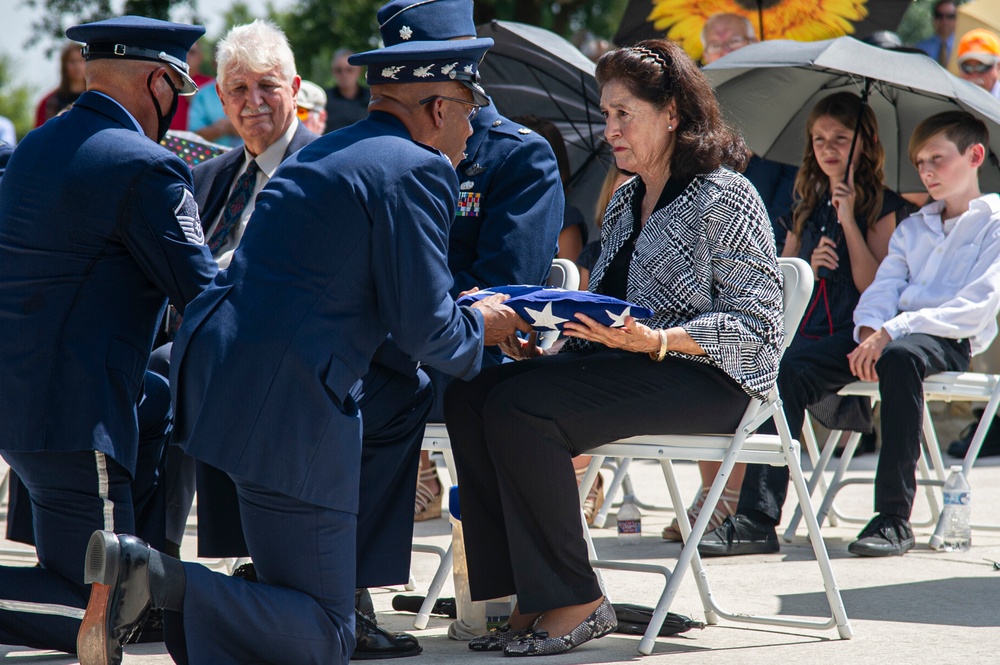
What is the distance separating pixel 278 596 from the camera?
293 cm

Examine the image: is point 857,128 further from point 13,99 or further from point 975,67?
point 13,99

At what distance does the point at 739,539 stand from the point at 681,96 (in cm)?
208

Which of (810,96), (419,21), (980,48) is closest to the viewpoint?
(419,21)

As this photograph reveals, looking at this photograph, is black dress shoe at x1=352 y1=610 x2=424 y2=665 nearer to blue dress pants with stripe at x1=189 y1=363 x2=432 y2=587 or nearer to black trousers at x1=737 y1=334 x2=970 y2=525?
blue dress pants with stripe at x1=189 y1=363 x2=432 y2=587

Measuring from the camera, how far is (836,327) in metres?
5.66

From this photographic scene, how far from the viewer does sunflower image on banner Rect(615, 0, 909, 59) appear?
7.06 m

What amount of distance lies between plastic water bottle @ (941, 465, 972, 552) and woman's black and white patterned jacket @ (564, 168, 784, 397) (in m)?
1.94

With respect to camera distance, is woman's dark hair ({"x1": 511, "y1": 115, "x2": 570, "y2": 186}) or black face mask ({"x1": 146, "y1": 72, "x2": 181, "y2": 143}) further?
woman's dark hair ({"x1": 511, "y1": 115, "x2": 570, "y2": 186})

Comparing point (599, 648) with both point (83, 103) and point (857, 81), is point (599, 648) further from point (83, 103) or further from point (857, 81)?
point (857, 81)

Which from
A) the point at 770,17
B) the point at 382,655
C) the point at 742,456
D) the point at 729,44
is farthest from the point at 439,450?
the point at 770,17

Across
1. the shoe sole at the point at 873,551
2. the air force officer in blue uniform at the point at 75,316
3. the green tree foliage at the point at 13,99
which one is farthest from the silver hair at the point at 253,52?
the green tree foliage at the point at 13,99

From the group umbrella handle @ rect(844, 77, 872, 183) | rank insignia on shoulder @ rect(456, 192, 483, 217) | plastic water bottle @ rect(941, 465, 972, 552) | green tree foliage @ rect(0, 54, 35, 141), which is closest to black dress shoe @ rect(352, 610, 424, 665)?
rank insignia on shoulder @ rect(456, 192, 483, 217)

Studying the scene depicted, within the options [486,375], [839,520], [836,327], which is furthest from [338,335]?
[839,520]

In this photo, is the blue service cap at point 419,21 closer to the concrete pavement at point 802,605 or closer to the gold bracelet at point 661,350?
the gold bracelet at point 661,350
